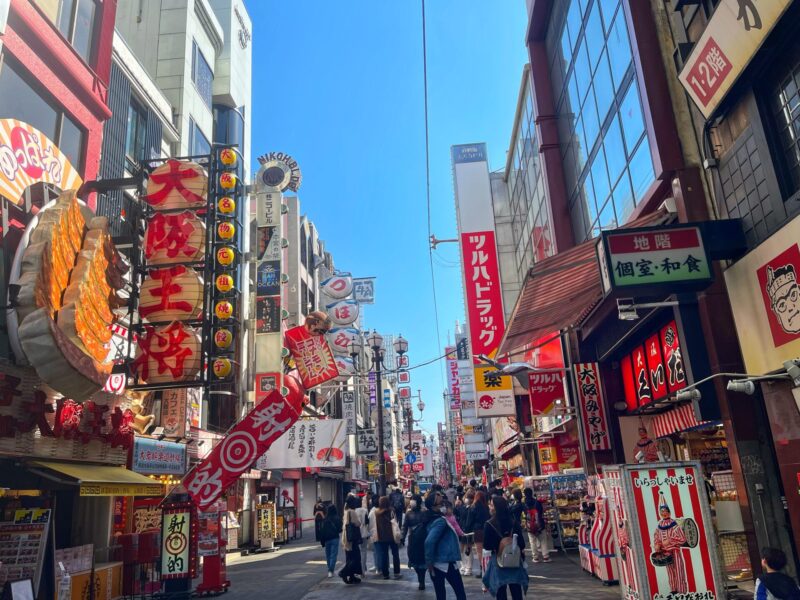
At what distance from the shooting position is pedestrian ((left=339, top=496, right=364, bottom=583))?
1299cm

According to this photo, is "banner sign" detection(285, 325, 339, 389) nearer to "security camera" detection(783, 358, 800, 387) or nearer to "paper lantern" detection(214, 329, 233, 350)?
"paper lantern" detection(214, 329, 233, 350)

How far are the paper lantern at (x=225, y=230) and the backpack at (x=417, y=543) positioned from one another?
7817 millimetres

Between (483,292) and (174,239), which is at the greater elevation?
(483,292)

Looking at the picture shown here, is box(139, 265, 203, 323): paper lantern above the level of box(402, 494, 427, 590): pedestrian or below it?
above

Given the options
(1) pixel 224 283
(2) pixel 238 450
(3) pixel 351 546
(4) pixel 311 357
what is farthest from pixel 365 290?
(2) pixel 238 450

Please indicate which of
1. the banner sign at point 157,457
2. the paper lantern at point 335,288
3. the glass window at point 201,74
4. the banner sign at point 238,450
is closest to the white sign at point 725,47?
the banner sign at point 238,450

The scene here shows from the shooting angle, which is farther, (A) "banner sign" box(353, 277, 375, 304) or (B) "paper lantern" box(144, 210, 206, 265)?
(A) "banner sign" box(353, 277, 375, 304)

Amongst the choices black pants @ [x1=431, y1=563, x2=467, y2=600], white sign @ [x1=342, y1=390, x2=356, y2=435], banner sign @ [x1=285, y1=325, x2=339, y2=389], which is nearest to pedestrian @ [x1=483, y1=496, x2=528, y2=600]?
black pants @ [x1=431, y1=563, x2=467, y2=600]

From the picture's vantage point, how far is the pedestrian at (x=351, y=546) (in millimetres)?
12992

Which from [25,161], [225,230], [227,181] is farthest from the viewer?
[227,181]

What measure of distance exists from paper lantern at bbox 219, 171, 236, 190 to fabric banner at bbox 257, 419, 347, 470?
10229mm

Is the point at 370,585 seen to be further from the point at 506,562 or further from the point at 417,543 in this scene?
the point at 506,562

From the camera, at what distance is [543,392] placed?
18.7m

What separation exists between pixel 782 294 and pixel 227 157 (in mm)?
12265
